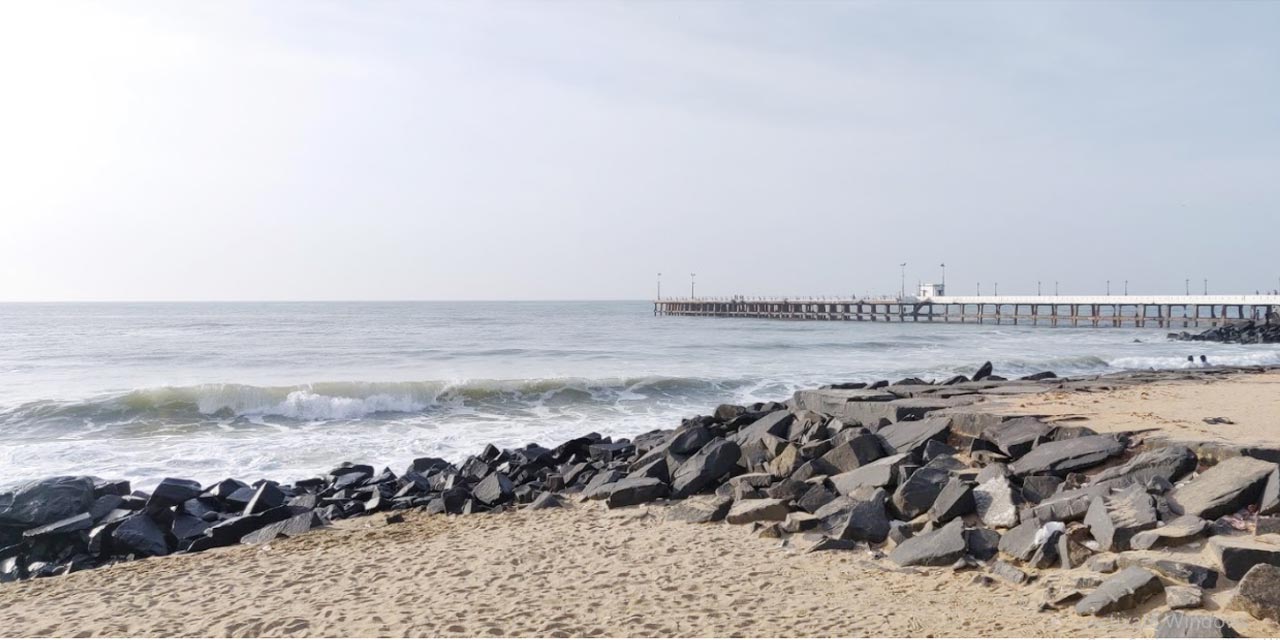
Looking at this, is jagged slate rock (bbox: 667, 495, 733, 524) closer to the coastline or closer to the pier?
the coastline

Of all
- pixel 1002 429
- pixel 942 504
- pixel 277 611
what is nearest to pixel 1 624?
pixel 277 611

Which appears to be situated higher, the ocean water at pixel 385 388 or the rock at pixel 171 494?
the rock at pixel 171 494

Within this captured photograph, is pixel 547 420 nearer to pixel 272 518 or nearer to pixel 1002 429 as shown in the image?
pixel 272 518

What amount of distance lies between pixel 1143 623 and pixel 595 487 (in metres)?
5.80

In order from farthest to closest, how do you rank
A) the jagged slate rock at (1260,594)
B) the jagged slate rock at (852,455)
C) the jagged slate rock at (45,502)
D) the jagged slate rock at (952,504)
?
1. the jagged slate rock at (45,502)
2. the jagged slate rock at (852,455)
3. the jagged slate rock at (952,504)
4. the jagged slate rock at (1260,594)

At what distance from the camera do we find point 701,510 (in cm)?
782

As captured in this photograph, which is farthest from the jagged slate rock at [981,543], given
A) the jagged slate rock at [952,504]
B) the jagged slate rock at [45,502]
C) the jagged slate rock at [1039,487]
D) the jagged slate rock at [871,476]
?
the jagged slate rock at [45,502]

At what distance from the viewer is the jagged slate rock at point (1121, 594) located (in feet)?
15.3

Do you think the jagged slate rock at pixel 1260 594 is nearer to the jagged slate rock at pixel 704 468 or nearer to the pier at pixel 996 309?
the jagged slate rock at pixel 704 468

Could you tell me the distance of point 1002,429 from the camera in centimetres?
868

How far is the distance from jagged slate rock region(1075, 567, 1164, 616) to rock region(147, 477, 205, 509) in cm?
836

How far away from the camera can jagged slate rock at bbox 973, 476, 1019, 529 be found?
633cm

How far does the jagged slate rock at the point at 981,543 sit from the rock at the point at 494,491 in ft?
16.2

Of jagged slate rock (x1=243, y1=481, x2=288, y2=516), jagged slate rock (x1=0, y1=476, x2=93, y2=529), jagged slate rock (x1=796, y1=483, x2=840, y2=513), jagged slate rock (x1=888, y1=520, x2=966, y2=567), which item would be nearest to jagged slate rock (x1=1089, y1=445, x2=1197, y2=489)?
jagged slate rock (x1=888, y1=520, x2=966, y2=567)
